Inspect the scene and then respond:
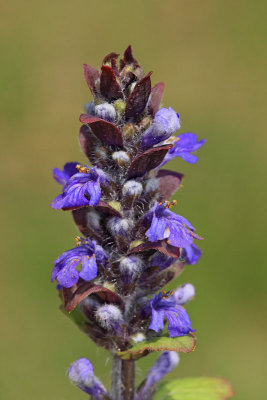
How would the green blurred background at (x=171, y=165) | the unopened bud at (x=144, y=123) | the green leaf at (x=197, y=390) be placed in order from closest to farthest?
1. the unopened bud at (x=144, y=123)
2. the green leaf at (x=197, y=390)
3. the green blurred background at (x=171, y=165)

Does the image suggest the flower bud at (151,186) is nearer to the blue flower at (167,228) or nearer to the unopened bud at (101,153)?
the blue flower at (167,228)

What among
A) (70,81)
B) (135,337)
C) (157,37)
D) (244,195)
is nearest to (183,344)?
(135,337)

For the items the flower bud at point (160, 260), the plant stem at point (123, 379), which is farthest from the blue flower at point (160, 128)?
the plant stem at point (123, 379)

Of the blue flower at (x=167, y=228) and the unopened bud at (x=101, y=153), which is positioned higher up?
the unopened bud at (x=101, y=153)

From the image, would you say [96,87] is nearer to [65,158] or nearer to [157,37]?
[65,158]

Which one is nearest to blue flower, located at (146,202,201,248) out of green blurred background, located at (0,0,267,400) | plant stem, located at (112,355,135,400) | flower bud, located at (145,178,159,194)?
flower bud, located at (145,178,159,194)

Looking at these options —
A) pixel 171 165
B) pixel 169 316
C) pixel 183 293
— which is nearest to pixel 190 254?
pixel 183 293

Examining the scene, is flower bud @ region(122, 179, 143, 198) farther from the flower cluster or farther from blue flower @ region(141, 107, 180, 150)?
blue flower @ region(141, 107, 180, 150)
